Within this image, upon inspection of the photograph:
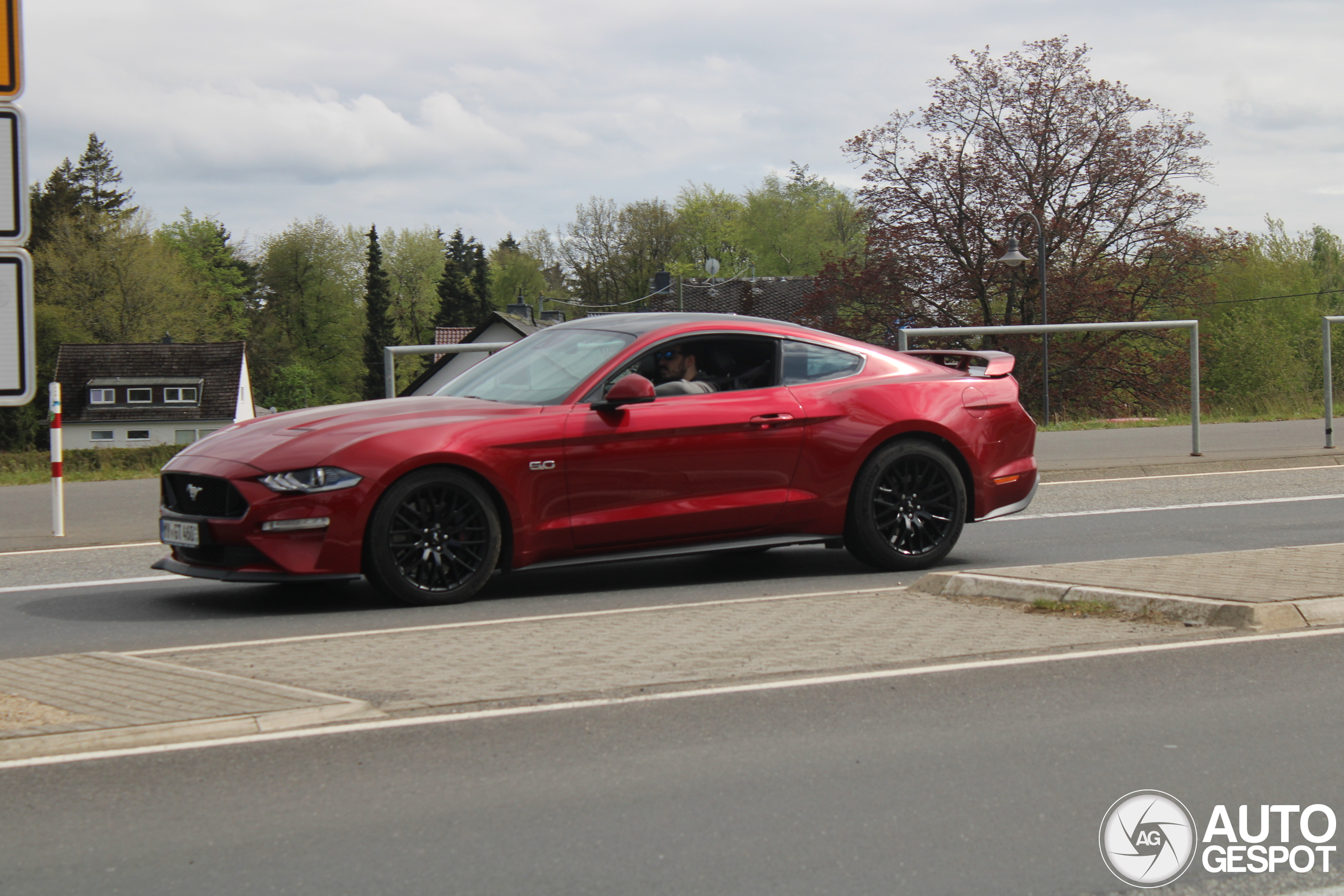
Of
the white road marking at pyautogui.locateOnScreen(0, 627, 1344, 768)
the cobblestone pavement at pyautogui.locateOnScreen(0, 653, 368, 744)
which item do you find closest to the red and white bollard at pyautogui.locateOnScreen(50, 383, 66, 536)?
the cobblestone pavement at pyautogui.locateOnScreen(0, 653, 368, 744)

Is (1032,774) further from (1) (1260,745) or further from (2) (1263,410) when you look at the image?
(2) (1263,410)

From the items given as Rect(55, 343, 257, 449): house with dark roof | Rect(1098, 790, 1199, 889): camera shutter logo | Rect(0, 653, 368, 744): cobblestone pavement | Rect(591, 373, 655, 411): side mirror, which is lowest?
Rect(1098, 790, 1199, 889): camera shutter logo

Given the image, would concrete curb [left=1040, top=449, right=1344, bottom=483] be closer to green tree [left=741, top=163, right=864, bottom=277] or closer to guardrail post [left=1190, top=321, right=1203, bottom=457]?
guardrail post [left=1190, top=321, right=1203, bottom=457]

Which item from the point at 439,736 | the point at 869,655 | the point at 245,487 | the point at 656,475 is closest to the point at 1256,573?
the point at 869,655

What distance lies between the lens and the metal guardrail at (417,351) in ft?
45.6

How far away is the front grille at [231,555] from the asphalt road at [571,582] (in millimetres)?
308

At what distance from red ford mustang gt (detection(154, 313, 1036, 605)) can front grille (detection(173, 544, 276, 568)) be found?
10 millimetres

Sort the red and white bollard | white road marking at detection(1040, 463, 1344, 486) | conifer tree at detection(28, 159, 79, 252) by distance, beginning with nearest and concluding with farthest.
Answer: the red and white bollard → white road marking at detection(1040, 463, 1344, 486) → conifer tree at detection(28, 159, 79, 252)

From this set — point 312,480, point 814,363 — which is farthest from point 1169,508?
point 312,480

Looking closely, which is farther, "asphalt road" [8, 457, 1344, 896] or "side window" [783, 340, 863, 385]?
"side window" [783, 340, 863, 385]

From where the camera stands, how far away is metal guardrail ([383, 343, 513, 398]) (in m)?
13.9

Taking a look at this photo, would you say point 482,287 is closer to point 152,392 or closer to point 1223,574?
point 152,392

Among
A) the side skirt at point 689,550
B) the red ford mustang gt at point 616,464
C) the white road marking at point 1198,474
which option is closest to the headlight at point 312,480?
the red ford mustang gt at point 616,464

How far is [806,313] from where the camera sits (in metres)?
42.0
